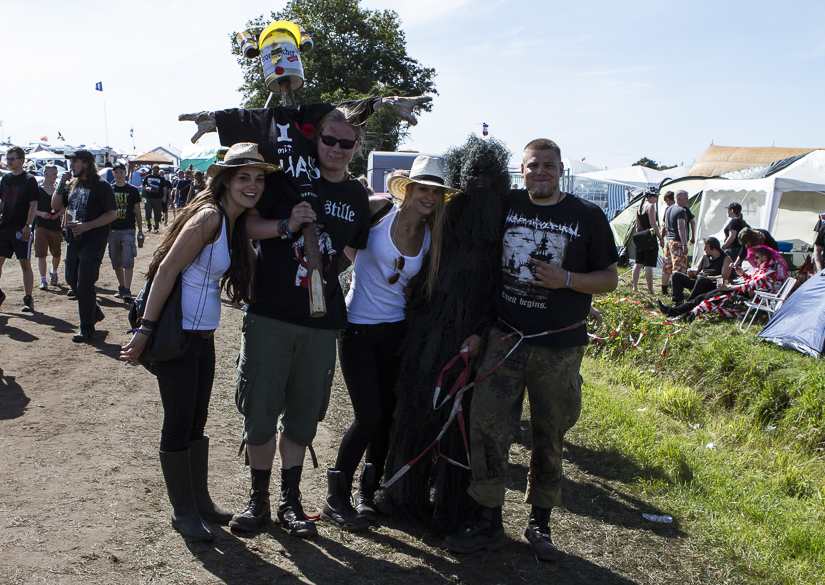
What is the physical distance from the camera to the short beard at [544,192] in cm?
295

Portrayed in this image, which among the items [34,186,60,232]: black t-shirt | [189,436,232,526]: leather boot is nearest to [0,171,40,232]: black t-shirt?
[34,186,60,232]: black t-shirt

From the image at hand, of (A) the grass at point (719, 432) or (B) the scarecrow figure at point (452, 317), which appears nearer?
(B) the scarecrow figure at point (452, 317)

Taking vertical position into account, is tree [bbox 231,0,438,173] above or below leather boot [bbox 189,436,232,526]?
above

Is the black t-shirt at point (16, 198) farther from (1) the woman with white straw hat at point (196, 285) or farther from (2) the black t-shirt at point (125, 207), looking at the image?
(1) the woman with white straw hat at point (196, 285)

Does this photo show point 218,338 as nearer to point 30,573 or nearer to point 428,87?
point 30,573

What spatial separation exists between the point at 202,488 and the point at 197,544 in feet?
1.10

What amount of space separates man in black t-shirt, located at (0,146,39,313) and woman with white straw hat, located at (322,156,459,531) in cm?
539

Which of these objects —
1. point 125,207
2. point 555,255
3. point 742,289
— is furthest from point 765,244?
point 125,207

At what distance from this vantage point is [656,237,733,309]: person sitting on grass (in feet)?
29.2

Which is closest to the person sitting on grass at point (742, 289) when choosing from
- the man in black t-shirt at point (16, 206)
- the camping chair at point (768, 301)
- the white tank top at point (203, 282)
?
the camping chair at point (768, 301)

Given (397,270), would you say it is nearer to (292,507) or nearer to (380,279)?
(380,279)

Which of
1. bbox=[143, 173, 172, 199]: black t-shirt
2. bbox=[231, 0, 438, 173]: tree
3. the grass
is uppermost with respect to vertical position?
bbox=[231, 0, 438, 173]: tree

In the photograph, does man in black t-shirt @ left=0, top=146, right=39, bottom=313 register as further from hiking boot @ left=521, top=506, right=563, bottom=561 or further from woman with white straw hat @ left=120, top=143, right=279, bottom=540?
hiking boot @ left=521, top=506, right=563, bottom=561

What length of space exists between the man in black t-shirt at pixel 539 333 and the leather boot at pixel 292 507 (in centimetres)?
70
